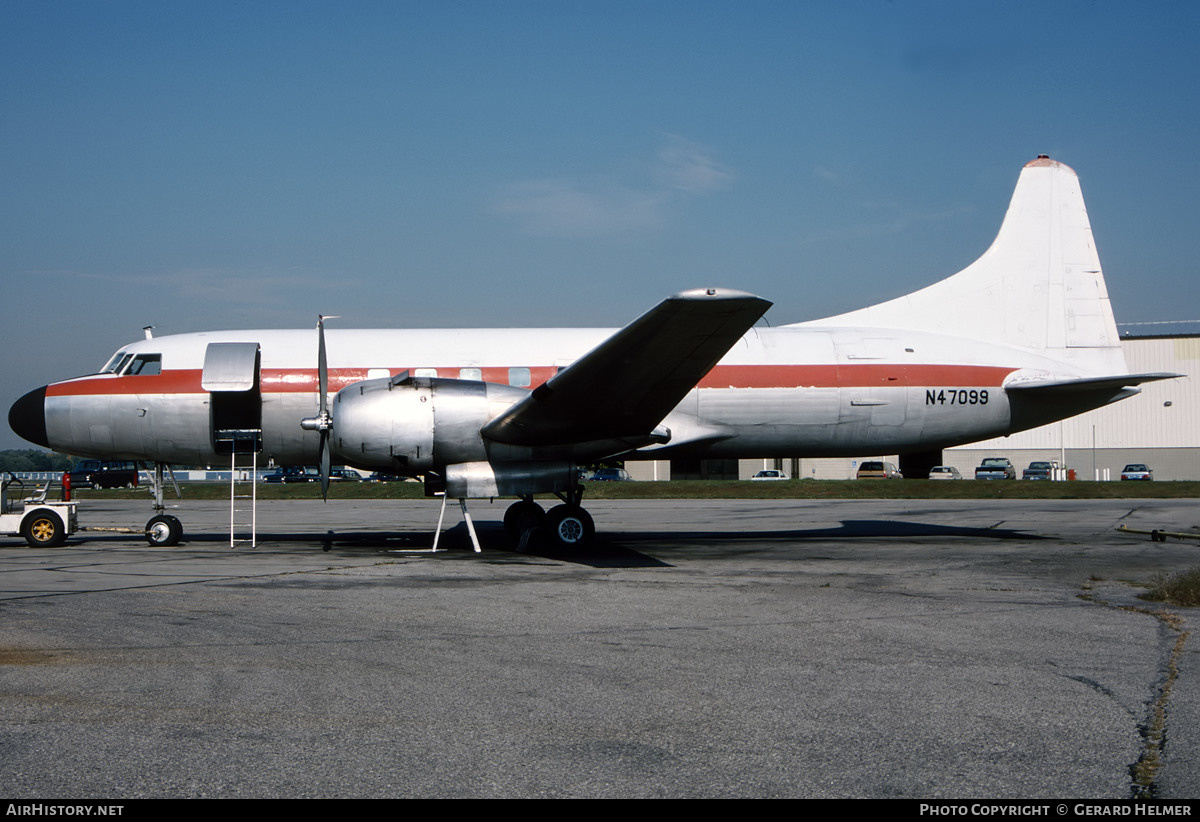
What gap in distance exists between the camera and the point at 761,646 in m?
7.88

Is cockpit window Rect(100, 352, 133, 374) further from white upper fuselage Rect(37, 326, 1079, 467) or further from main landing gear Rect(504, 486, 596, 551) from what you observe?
main landing gear Rect(504, 486, 596, 551)

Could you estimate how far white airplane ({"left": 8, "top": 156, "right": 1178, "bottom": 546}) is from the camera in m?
15.3

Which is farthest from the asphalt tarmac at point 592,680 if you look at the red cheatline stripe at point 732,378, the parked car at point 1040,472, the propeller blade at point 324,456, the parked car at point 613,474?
the parked car at point 613,474

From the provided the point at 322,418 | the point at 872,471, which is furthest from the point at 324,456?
the point at 872,471

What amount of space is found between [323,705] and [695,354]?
9.09 m

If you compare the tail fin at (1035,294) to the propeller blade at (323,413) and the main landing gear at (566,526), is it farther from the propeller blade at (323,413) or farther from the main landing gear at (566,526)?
the propeller blade at (323,413)

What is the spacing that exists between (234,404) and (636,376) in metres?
7.61

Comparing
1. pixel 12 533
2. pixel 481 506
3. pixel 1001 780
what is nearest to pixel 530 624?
pixel 1001 780

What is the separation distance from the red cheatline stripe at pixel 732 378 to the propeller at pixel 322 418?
0.36m

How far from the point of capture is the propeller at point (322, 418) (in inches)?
645

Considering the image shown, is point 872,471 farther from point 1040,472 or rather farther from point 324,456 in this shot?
point 324,456

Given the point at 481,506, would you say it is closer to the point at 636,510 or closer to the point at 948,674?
the point at 636,510

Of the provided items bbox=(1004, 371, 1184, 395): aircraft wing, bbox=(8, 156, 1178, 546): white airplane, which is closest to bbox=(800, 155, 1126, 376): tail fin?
bbox=(8, 156, 1178, 546): white airplane

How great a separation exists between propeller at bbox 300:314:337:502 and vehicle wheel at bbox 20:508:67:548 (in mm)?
5523
